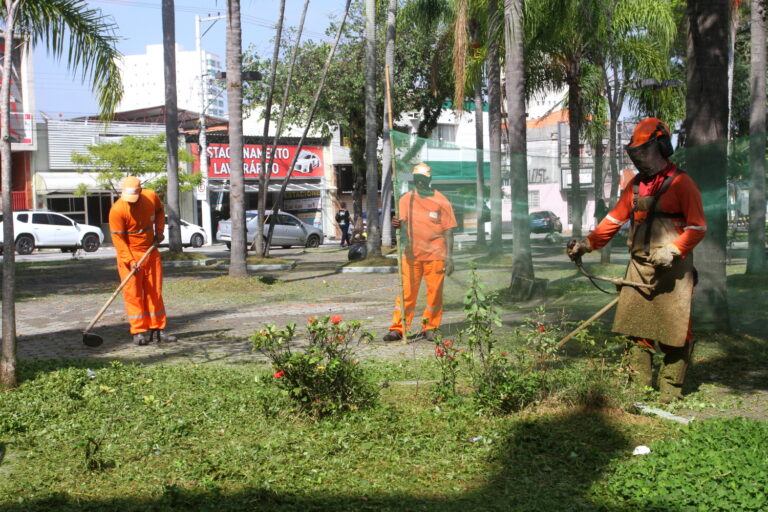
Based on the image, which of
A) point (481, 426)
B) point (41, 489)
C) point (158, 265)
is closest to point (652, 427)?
point (481, 426)

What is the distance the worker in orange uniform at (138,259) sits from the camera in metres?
8.88

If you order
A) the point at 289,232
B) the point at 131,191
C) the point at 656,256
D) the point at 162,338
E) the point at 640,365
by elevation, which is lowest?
the point at 162,338

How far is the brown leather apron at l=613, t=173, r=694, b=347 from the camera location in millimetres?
5773

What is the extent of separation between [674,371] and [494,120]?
1597 centimetres

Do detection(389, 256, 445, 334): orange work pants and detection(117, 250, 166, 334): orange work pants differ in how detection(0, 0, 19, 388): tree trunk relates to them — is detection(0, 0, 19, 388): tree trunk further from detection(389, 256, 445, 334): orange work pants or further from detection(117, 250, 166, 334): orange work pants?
detection(389, 256, 445, 334): orange work pants

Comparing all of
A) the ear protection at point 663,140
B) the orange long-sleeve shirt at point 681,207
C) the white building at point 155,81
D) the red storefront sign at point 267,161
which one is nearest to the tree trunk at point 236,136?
the orange long-sleeve shirt at point 681,207

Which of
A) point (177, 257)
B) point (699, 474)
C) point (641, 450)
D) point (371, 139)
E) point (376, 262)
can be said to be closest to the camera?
point (699, 474)

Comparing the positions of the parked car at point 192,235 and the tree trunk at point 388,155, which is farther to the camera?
the parked car at point 192,235

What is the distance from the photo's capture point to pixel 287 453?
4.77m

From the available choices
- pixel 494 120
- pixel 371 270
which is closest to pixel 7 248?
pixel 371 270

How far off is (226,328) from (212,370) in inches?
122

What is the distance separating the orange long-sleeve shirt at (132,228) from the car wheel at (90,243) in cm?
2633

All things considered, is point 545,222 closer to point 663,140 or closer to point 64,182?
point 663,140

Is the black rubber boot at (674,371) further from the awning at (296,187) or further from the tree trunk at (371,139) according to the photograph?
the awning at (296,187)
